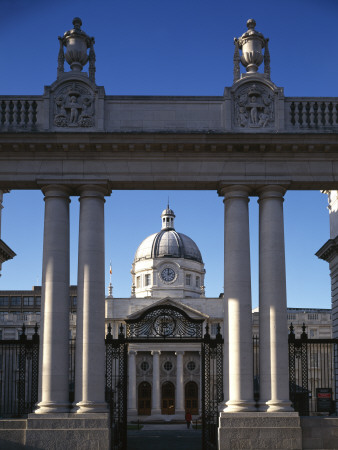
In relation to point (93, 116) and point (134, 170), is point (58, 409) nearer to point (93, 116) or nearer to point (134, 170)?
point (134, 170)

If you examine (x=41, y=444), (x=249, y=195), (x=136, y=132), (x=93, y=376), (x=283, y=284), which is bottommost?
(x=41, y=444)

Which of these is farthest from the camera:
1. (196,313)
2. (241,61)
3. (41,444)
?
(196,313)

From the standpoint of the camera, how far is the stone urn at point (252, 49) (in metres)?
28.6

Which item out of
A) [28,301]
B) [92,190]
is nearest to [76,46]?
[92,190]

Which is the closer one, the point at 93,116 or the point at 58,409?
the point at 58,409

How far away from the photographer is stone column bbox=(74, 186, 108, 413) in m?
26.3

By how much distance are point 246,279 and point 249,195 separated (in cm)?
363

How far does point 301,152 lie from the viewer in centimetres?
2805

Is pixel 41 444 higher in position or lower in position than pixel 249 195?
lower

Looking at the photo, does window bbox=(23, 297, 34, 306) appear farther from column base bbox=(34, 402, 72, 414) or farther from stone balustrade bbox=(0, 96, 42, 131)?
column base bbox=(34, 402, 72, 414)

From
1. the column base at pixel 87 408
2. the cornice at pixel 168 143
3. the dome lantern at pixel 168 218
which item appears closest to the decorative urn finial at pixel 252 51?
the cornice at pixel 168 143

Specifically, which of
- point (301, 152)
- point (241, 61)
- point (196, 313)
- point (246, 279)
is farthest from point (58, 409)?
point (196, 313)

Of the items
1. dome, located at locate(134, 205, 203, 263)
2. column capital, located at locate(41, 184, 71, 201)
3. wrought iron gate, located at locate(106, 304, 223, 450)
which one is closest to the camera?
column capital, located at locate(41, 184, 71, 201)

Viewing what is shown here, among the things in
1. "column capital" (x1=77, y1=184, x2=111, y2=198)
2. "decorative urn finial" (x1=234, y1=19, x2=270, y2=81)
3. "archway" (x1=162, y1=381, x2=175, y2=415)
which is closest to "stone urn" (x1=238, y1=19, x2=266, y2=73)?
"decorative urn finial" (x1=234, y1=19, x2=270, y2=81)
